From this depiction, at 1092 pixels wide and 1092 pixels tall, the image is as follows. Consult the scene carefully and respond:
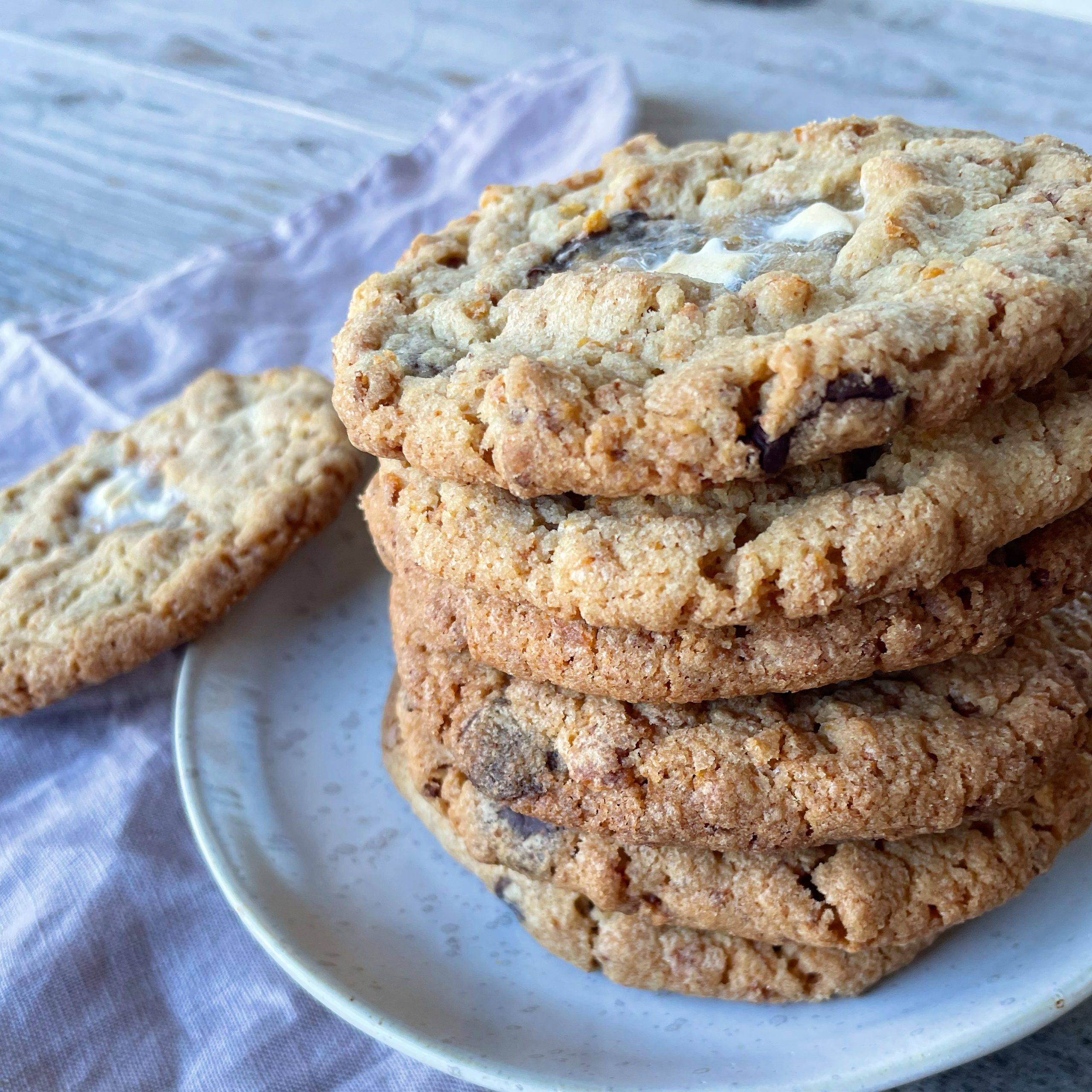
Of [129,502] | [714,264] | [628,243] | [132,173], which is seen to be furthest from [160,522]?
[132,173]

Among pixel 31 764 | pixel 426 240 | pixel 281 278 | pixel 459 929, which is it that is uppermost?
pixel 426 240

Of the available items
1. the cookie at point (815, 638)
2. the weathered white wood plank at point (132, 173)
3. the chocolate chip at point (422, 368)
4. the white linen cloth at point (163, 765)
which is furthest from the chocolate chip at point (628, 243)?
the weathered white wood plank at point (132, 173)

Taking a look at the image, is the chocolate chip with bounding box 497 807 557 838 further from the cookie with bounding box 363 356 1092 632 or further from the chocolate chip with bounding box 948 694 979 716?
the chocolate chip with bounding box 948 694 979 716

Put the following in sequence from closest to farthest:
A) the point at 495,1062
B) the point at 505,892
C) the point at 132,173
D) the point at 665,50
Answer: the point at 495,1062, the point at 505,892, the point at 132,173, the point at 665,50

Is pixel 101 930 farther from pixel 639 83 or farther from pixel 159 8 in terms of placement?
pixel 159 8

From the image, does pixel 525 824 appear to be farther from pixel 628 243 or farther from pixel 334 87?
pixel 334 87

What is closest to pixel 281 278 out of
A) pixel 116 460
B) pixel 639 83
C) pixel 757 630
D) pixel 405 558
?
pixel 116 460

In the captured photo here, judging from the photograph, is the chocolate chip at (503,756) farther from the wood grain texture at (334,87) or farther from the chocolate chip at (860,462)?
the wood grain texture at (334,87)
